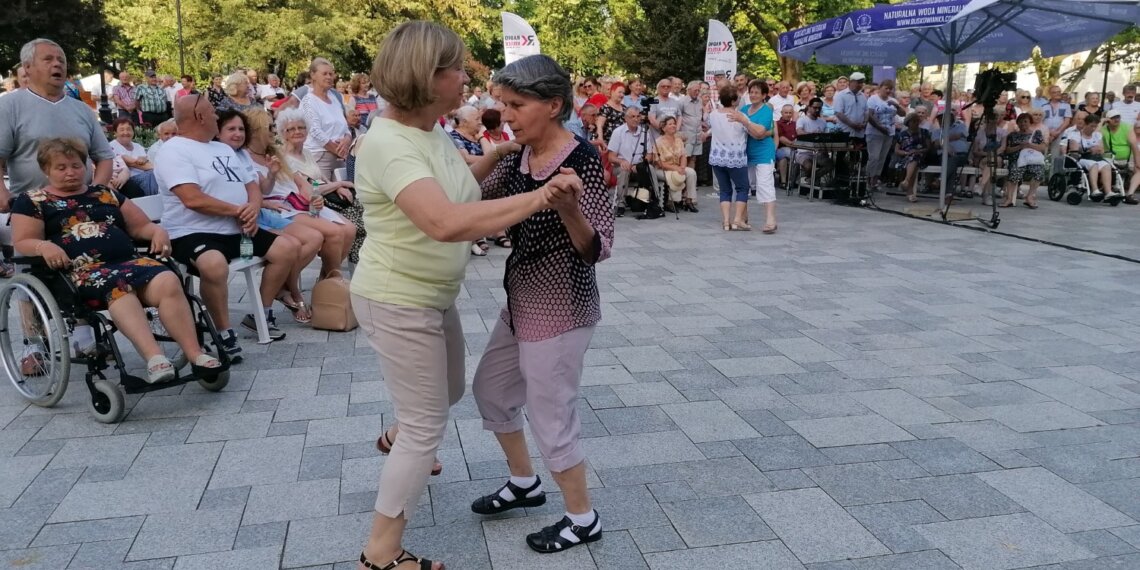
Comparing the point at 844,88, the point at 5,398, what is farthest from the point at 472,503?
the point at 844,88

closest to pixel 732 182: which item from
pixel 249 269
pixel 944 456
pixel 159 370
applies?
pixel 249 269

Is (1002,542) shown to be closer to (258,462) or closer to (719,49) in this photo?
(258,462)

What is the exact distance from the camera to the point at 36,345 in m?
4.43

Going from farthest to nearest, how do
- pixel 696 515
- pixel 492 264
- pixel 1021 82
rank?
pixel 1021 82 → pixel 492 264 → pixel 696 515

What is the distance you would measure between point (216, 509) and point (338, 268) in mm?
3217

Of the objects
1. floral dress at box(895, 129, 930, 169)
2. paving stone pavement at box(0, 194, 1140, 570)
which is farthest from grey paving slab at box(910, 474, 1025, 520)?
floral dress at box(895, 129, 930, 169)

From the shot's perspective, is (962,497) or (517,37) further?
(517,37)

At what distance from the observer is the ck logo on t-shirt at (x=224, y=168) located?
5.19 meters

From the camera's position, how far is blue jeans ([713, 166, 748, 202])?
9.69 m

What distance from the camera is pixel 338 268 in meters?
6.25

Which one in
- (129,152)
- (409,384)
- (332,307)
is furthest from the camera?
(129,152)

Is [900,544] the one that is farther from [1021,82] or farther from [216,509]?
[1021,82]

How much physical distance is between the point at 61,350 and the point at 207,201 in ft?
4.49

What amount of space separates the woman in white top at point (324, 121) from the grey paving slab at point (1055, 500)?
6.34m
